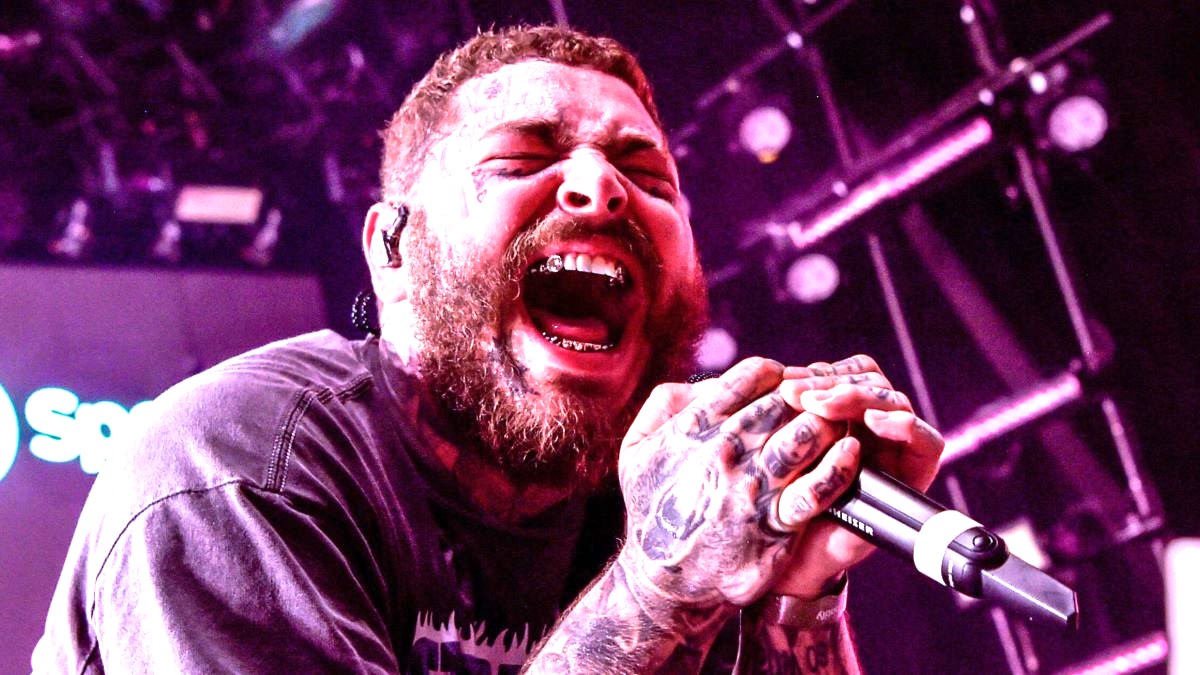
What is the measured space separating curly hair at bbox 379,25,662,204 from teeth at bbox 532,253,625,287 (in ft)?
1.26

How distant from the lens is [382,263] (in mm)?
1880

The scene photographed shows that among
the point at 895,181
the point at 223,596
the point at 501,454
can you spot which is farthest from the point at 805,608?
the point at 895,181

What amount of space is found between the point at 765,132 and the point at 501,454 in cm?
296

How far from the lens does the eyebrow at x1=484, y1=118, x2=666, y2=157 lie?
1.70 meters

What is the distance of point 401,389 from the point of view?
1.63 m

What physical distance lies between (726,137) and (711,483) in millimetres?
3492

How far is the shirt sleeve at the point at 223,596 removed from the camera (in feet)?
3.58

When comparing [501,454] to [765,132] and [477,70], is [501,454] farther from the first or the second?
[765,132]

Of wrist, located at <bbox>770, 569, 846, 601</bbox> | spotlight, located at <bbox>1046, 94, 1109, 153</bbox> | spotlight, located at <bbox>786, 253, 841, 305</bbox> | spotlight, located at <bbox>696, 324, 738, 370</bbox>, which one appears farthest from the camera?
spotlight, located at <bbox>696, 324, 738, 370</bbox>

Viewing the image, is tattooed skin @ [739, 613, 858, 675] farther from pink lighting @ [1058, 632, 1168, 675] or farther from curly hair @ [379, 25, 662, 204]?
pink lighting @ [1058, 632, 1168, 675]

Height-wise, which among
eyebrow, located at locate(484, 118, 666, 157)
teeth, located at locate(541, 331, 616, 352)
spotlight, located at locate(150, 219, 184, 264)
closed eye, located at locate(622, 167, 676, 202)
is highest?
spotlight, located at locate(150, 219, 184, 264)

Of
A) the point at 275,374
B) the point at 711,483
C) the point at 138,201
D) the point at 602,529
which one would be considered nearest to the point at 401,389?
the point at 275,374

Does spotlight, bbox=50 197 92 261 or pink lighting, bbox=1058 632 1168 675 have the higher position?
spotlight, bbox=50 197 92 261

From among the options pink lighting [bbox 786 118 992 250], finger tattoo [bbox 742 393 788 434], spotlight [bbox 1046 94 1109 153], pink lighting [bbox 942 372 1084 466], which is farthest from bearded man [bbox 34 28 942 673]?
pink lighting [bbox 942 372 1084 466]
